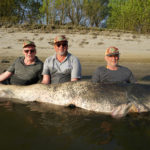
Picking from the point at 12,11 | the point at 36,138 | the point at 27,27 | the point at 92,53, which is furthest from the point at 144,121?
the point at 12,11

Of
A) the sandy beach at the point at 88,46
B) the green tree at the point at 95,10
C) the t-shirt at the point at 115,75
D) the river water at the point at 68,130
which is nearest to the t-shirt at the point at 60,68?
the t-shirt at the point at 115,75

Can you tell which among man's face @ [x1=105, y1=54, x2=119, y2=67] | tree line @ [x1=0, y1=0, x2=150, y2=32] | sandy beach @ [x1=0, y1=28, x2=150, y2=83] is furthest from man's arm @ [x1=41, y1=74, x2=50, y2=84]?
tree line @ [x1=0, y1=0, x2=150, y2=32]

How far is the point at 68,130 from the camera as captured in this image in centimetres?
285

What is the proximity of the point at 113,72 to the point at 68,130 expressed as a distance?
1749 millimetres

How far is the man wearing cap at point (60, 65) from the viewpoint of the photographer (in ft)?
14.2

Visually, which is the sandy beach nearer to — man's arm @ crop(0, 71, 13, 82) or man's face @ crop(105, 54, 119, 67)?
man's arm @ crop(0, 71, 13, 82)

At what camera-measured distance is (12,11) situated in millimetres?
19156

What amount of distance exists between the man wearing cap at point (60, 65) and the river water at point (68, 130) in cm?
96

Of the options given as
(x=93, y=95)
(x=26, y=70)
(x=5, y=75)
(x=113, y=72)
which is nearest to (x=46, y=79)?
(x=26, y=70)

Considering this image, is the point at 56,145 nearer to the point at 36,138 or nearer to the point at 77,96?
the point at 36,138

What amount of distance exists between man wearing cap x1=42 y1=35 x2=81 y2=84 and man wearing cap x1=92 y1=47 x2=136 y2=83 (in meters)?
0.54

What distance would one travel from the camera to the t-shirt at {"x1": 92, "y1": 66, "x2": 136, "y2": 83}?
3991 mm

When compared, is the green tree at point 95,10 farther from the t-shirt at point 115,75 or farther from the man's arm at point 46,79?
the t-shirt at point 115,75

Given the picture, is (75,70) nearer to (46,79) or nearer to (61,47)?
(61,47)
